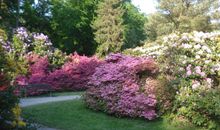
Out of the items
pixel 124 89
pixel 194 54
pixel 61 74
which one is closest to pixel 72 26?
pixel 61 74

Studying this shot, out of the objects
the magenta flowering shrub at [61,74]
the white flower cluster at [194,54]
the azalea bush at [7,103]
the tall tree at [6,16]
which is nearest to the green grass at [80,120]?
the white flower cluster at [194,54]

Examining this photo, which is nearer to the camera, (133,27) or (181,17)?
(181,17)

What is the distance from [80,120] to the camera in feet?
37.7

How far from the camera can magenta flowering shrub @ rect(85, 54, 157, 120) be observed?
11.9 m

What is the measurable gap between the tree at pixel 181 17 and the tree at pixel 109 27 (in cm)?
333

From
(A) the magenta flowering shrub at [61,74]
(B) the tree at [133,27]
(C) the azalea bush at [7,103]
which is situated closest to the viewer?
(C) the azalea bush at [7,103]

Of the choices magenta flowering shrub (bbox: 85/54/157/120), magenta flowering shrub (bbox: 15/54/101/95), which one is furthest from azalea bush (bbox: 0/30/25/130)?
magenta flowering shrub (bbox: 15/54/101/95)

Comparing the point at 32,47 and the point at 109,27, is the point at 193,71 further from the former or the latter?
the point at 109,27

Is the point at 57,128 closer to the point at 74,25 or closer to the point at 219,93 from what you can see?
the point at 219,93

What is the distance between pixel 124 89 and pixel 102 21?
117 ft

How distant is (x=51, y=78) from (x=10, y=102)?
1257 cm

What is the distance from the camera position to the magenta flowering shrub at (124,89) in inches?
467

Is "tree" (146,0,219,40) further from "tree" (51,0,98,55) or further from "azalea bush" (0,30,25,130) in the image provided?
"azalea bush" (0,30,25,130)

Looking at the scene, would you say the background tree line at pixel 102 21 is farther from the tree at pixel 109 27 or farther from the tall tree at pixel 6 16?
the tall tree at pixel 6 16
